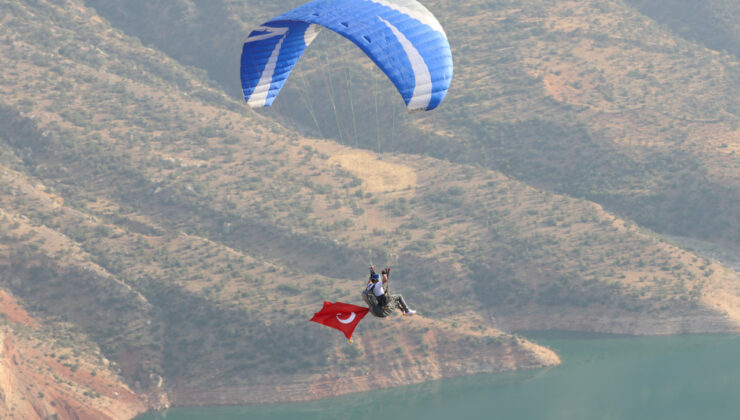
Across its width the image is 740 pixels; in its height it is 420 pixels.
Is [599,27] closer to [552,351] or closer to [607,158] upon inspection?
[607,158]

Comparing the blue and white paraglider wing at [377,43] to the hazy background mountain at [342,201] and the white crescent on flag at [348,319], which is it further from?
the hazy background mountain at [342,201]

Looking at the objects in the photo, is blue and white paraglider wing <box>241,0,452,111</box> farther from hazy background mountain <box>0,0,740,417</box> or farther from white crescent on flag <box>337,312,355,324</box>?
hazy background mountain <box>0,0,740,417</box>

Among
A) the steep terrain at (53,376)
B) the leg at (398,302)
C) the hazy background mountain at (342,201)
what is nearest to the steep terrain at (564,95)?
the hazy background mountain at (342,201)

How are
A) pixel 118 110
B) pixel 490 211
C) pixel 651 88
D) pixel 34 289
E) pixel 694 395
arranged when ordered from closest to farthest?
pixel 694 395
pixel 34 289
pixel 490 211
pixel 118 110
pixel 651 88

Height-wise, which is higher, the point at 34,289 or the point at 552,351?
the point at 34,289

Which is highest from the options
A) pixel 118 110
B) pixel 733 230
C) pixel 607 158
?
pixel 118 110

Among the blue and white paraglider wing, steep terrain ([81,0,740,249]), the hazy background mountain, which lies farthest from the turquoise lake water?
the blue and white paraglider wing

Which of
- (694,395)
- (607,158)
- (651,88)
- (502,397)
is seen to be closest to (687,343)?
(694,395)

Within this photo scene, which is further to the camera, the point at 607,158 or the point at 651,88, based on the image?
the point at 651,88

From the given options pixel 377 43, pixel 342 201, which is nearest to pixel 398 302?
pixel 377 43
